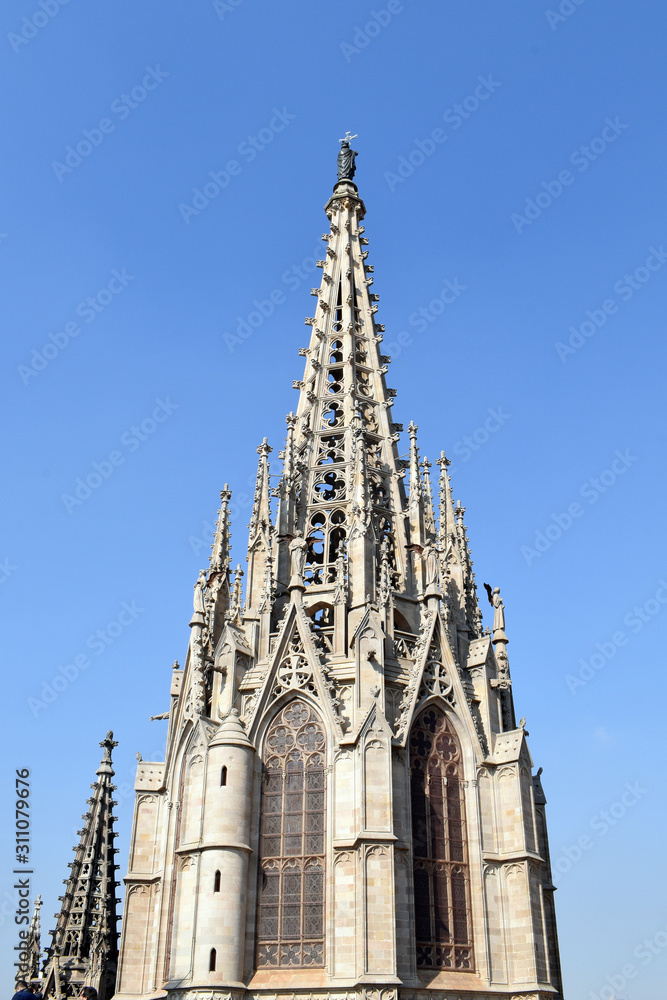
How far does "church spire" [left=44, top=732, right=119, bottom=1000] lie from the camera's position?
143 ft

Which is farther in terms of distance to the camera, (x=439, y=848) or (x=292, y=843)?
(x=439, y=848)

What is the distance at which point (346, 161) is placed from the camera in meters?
57.1

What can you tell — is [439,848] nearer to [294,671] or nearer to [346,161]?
[294,671]

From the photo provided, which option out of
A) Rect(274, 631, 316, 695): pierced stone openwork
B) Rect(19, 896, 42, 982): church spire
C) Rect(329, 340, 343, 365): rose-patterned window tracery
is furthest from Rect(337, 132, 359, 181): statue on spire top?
Rect(19, 896, 42, 982): church spire

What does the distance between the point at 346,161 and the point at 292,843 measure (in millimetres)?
39841

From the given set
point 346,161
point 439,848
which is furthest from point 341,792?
point 346,161

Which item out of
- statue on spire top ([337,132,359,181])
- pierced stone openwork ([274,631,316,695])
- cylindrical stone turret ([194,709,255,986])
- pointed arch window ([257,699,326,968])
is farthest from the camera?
statue on spire top ([337,132,359,181])

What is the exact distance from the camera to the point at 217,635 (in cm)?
3972

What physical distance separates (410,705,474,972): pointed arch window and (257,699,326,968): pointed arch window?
10.6 feet

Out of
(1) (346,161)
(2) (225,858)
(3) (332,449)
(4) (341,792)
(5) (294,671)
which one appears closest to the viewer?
(2) (225,858)

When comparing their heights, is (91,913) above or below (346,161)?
below

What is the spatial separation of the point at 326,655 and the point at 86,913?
20482mm

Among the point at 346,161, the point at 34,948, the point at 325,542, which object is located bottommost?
the point at 34,948

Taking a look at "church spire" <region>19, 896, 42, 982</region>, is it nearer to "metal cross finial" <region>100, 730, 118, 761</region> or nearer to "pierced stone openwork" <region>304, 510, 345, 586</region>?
"metal cross finial" <region>100, 730, 118, 761</region>
